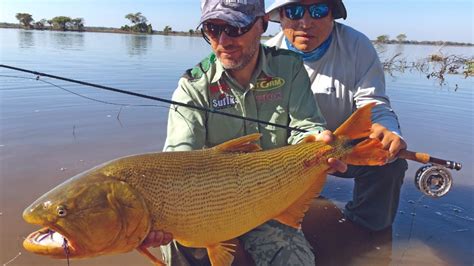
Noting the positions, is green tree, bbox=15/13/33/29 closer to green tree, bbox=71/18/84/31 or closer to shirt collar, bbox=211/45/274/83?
green tree, bbox=71/18/84/31

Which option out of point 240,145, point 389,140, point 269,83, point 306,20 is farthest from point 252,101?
point 306,20

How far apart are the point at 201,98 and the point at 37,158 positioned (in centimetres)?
340

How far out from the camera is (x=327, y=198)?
4.98 m

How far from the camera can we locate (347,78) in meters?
4.40

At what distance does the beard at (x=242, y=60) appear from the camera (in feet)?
10.8

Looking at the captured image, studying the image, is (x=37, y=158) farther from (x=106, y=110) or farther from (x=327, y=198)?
(x=327, y=198)

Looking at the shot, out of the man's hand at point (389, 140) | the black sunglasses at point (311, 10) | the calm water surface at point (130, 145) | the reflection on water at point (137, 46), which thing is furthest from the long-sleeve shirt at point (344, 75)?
the reflection on water at point (137, 46)

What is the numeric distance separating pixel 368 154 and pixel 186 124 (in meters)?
1.36

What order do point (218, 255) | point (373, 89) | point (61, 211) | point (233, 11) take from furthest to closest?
1. point (373, 89)
2. point (233, 11)
3. point (218, 255)
4. point (61, 211)

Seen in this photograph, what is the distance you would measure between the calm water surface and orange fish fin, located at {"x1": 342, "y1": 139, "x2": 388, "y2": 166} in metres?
1.35

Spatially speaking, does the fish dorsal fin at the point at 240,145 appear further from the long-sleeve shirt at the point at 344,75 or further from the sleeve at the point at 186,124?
the long-sleeve shirt at the point at 344,75

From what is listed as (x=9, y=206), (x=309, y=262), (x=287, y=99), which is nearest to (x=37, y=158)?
(x=9, y=206)

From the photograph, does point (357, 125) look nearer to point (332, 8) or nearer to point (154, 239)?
point (154, 239)

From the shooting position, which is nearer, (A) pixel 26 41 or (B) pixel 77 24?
(A) pixel 26 41
